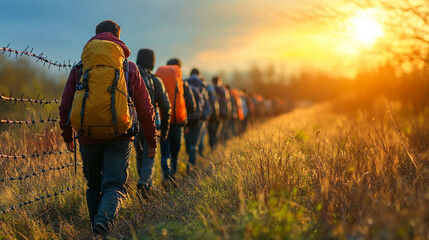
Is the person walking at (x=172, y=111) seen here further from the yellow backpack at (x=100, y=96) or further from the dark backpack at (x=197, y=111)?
the yellow backpack at (x=100, y=96)

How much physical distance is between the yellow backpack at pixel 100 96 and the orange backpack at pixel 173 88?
8.53 feet

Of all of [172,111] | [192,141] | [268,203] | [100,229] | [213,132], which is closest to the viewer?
[268,203]

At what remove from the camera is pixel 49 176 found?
15.2 ft

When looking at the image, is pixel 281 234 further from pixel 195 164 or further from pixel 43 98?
pixel 195 164

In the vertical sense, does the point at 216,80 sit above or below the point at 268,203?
above

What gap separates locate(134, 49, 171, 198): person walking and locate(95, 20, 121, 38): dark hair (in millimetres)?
1391

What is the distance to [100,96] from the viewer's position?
302 centimetres

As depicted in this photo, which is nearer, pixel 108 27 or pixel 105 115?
pixel 105 115

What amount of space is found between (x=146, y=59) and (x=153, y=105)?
0.72m

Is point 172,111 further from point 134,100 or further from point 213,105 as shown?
point 213,105

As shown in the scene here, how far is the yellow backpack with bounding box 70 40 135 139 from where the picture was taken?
3027mm

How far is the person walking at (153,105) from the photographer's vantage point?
4.86m

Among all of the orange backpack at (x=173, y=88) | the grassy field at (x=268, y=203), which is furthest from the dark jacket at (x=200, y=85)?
the grassy field at (x=268, y=203)

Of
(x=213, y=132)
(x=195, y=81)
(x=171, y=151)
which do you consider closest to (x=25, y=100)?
(x=171, y=151)
